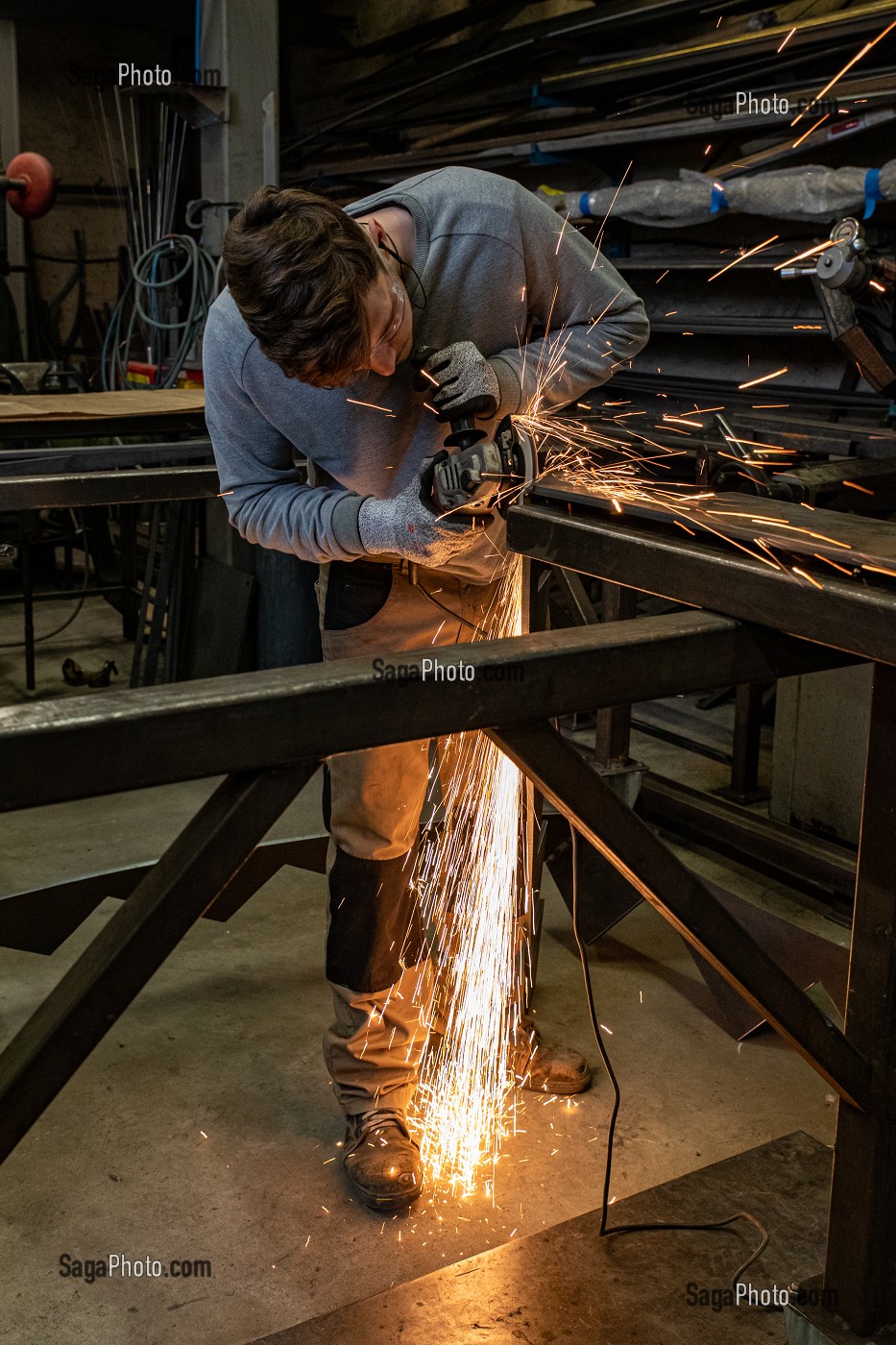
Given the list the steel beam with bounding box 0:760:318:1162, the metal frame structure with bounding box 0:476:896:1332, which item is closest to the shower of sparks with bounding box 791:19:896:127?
the metal frame structure with bounding box 0:476:896:1332

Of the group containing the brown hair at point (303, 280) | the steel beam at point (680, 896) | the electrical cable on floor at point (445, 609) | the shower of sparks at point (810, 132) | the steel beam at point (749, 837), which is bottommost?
the steel beam at point (749, 837)

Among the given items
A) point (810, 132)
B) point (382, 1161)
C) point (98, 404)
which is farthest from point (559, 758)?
point (810, 132)

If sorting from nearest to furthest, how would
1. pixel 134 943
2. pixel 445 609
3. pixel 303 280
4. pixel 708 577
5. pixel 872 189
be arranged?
pixel 134 943, pixel 708 577, pixel 303 280, pixel 445 609, pixel 872 189

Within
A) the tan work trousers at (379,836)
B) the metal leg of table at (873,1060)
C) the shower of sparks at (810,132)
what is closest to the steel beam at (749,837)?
the tan work trousers at (379,836)

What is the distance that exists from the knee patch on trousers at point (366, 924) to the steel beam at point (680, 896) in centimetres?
81

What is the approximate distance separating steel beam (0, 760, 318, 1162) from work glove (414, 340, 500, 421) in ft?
2.60

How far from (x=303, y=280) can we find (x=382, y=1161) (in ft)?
4.69

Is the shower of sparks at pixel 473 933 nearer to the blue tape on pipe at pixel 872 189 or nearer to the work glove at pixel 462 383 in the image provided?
the work glove at pixel 462 383

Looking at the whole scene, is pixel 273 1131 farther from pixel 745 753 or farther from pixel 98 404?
pixel 98 404

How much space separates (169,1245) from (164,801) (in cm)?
204

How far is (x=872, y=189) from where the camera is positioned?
4012mm

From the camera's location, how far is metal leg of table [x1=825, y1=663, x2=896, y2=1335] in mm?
1427

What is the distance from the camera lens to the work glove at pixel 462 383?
1773 millimetres

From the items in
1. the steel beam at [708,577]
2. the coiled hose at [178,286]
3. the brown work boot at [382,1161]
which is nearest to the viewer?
the steel beam at [708,577]
